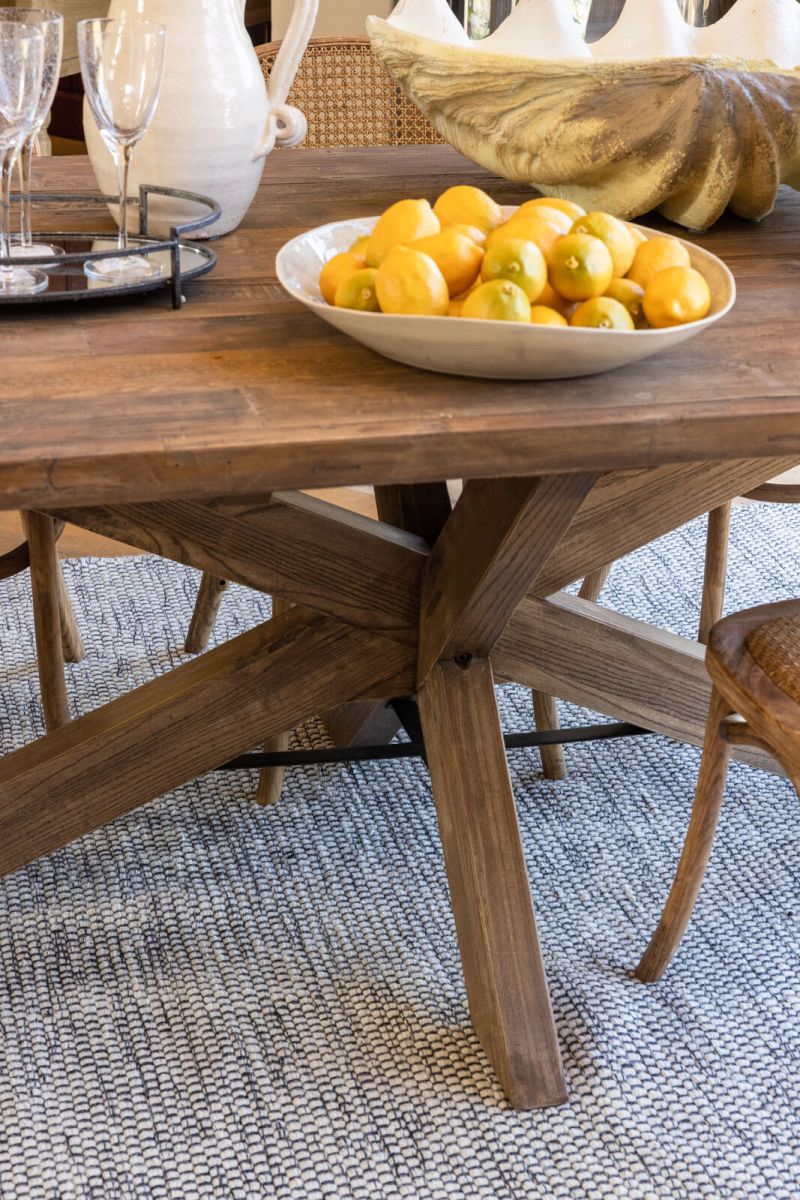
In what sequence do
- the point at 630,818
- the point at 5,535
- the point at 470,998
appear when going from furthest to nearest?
the point at 5,535
the point at 630,818
the point at 470,998

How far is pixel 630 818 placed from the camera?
180 cm

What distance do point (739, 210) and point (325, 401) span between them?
749mm

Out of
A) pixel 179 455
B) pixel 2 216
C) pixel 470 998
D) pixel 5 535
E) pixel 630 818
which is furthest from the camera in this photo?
pixel 5 535

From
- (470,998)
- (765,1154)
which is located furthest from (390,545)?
(765,1154)

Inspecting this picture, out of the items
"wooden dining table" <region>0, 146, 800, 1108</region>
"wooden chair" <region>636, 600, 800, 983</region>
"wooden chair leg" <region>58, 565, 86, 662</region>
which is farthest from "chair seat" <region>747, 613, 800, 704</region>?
"wooden chair leg" <region>58, 565, 86, 662</region>

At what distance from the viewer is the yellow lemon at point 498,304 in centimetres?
98

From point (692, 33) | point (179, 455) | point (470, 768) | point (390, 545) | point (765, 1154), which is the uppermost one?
point (692, 33)

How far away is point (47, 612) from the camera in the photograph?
66.4 inches

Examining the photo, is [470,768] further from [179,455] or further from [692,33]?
[692,33]

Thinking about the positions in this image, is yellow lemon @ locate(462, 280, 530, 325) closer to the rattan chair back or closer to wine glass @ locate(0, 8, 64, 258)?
wine glass @ locate(0, 8, 64, 258)

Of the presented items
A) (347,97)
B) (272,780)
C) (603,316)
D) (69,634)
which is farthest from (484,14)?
(603,316)

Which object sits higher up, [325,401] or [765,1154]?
[325,401]

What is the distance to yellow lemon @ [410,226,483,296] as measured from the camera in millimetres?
1037

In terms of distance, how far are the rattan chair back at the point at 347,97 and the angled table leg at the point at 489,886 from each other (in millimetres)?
1189
